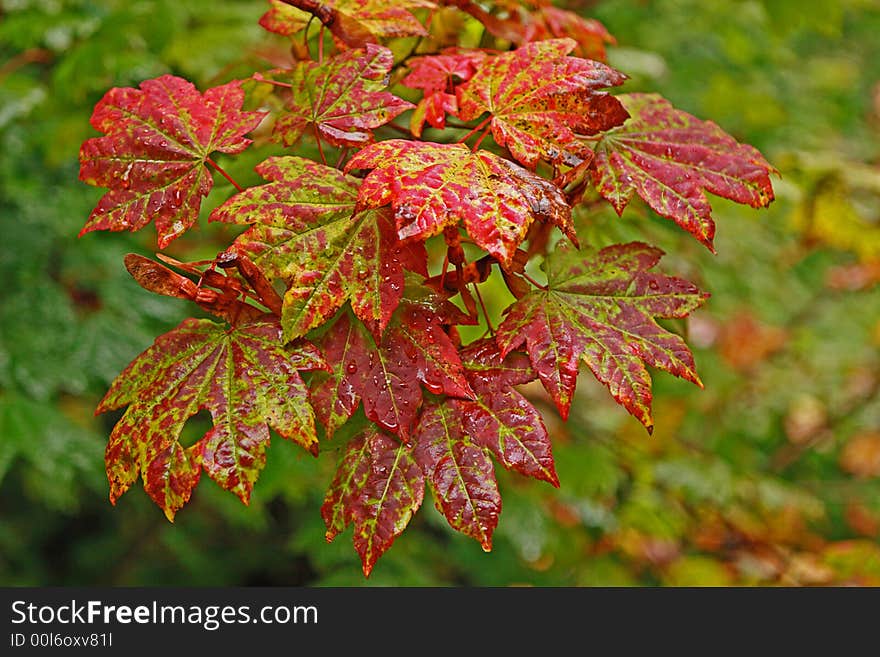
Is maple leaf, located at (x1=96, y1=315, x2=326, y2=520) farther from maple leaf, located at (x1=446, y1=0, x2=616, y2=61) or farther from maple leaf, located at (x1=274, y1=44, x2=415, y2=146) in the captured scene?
maple leaf, located at (x1=446, y1=0, x2=616, y2=61)

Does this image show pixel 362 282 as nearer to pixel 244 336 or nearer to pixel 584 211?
pixel 244 336

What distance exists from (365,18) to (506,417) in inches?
19.5

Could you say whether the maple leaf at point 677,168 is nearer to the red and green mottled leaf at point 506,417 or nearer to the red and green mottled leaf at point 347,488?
the red and green mottled leaf at point 506,417

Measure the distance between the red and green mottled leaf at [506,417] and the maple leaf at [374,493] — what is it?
7cm

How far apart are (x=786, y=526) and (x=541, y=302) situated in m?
2.69

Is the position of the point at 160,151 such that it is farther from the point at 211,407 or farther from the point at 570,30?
the point at 570,30

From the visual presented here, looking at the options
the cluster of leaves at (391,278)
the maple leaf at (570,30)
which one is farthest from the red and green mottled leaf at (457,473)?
the maple leaf at (570,30)

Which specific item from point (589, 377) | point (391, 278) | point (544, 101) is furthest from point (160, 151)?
point (589, 377)

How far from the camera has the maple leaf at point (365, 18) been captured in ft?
3.14

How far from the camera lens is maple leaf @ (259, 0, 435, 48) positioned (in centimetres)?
96

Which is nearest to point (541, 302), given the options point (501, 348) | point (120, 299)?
point (501, 348)

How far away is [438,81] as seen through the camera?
94 centimetres

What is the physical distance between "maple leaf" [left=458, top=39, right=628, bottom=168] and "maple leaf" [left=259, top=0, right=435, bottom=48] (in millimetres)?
120

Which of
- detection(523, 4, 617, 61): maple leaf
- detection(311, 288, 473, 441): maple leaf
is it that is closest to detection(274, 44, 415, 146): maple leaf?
detection(311, 288, 473, 441): maple leaf
